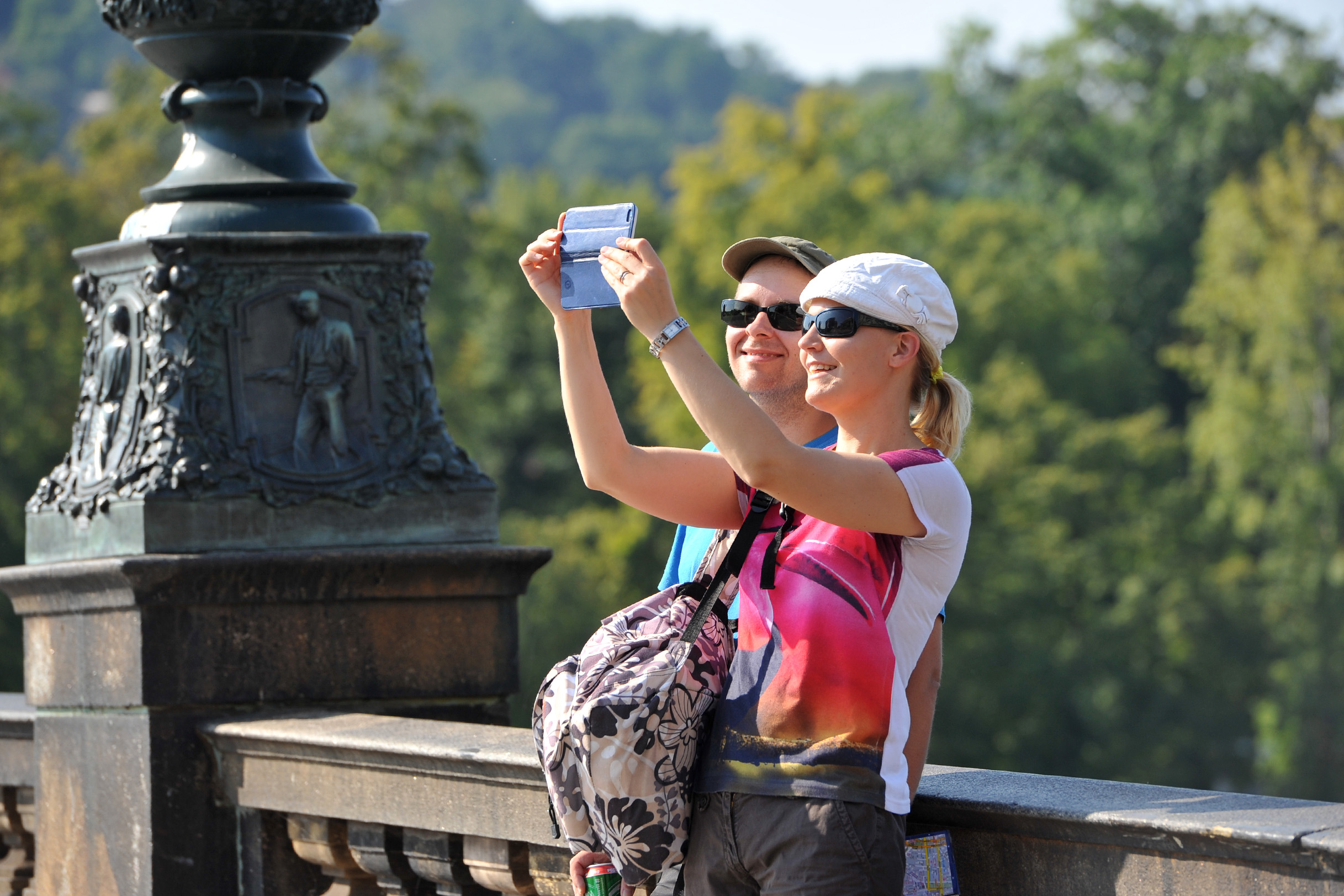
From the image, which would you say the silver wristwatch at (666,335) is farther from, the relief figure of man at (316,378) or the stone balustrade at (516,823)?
the relief figure of man at (316,378)

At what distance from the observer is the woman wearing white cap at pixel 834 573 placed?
2650mm

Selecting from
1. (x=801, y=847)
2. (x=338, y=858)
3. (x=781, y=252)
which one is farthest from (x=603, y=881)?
(x=338, y=858)

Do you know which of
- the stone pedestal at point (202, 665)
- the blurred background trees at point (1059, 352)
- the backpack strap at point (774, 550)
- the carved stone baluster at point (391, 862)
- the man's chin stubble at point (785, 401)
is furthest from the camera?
the blurred background trees at point (1059, 352)

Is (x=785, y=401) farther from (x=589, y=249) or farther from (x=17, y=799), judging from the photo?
(x=17, y=799)

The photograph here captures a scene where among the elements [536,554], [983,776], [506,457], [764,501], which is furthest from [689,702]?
[506,457]

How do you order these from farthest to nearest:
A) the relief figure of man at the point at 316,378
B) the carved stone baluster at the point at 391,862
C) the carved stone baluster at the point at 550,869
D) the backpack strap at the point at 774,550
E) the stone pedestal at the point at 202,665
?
the relief figure of man at the point at 316,378, the stone pedestal at the point at 202,665, the carved stone baluster at the point at 391,862, the carved stone baluster at the point at 550,869, the backpack strap at the point at 774,550

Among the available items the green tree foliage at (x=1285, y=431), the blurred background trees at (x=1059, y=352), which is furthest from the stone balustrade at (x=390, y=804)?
the green tree foliage at (x=1285, y=431)

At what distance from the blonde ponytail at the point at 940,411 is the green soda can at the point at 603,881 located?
81 cm

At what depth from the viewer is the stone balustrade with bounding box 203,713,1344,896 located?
253cm

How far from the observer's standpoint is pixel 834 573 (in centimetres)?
272

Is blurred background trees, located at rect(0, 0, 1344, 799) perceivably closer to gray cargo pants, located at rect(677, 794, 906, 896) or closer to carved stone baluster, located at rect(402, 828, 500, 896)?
carved stone baluster, located at rect(402, 828, 500, 896)

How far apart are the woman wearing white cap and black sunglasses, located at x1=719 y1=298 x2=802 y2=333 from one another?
17.0 inches

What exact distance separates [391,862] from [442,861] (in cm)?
22

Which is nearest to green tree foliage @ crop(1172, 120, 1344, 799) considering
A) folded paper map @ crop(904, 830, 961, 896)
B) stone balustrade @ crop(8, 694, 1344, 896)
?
stone balustrade @ crop(8, 694, 1344, 896)
